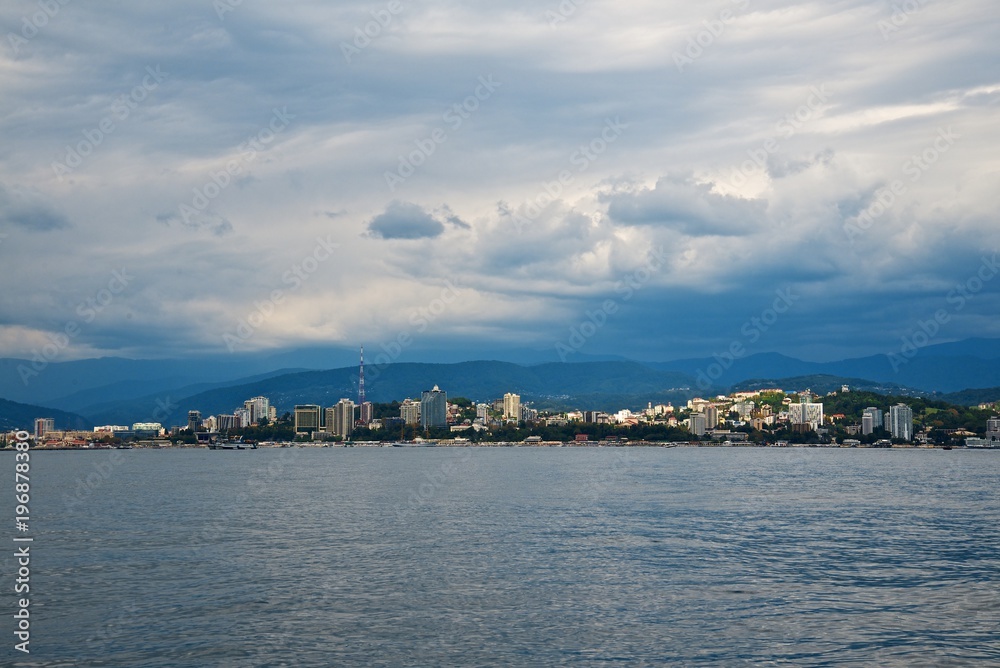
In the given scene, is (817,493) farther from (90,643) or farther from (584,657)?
(90,643)

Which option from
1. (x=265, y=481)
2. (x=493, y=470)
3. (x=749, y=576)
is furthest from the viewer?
(x=493, y=470)

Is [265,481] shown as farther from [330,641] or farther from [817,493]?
[330,641]

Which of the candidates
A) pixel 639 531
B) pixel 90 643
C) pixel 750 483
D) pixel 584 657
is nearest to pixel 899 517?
pixel 639 531

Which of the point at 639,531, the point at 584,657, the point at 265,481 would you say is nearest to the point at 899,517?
the point at 639,531

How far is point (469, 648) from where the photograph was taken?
Answer: 1118 inches

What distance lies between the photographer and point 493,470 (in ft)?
426

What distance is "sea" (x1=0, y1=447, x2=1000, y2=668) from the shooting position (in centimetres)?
2823

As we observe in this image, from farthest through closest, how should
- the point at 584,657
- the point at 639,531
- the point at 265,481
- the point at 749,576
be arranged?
the point at 265,481, the point at 639,531, the point at 749,576, the point at 584,657

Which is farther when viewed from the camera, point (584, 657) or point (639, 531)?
point (639, 531)

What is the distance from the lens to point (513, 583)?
126ft

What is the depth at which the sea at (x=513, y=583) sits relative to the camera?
2823cm

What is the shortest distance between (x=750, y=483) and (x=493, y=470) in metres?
42.7

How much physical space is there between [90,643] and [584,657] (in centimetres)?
1575

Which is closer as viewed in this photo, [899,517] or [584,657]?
A: [584,657]
